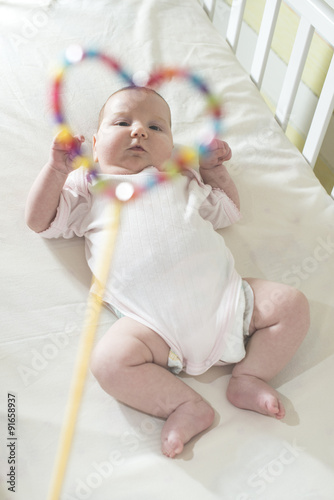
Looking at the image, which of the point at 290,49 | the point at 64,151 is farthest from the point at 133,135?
the point at 290,49

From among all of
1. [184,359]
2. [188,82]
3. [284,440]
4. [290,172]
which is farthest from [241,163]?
[284,440]

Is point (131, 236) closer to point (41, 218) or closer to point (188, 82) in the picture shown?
point (41, 218)

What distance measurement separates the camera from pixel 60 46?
1531 millimetres

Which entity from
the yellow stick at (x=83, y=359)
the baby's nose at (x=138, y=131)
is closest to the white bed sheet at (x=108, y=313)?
the yellow stick at (x=83, y=359)

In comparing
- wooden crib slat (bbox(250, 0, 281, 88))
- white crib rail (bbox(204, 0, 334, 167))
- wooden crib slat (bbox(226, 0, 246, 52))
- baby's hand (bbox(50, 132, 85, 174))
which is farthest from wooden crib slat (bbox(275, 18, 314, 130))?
baby's hand (bbox(50, 132, 85, 174))

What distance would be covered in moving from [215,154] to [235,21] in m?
0.57

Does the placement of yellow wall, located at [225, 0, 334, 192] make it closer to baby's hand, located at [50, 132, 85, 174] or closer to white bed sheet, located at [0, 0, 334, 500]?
white bed sheet, located at [0, 0, 334, 500]

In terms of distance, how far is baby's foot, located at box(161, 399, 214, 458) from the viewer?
2.97 feet

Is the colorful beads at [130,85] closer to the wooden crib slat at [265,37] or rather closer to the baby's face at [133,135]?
the baby's face at [133,135]

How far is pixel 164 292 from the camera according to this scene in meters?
1.01

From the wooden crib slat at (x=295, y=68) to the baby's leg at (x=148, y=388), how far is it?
2.43ft

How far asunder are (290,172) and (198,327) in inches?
20.8

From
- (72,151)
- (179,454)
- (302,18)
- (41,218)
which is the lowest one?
(179,454)

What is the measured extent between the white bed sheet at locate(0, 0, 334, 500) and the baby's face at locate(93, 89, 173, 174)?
19cm
